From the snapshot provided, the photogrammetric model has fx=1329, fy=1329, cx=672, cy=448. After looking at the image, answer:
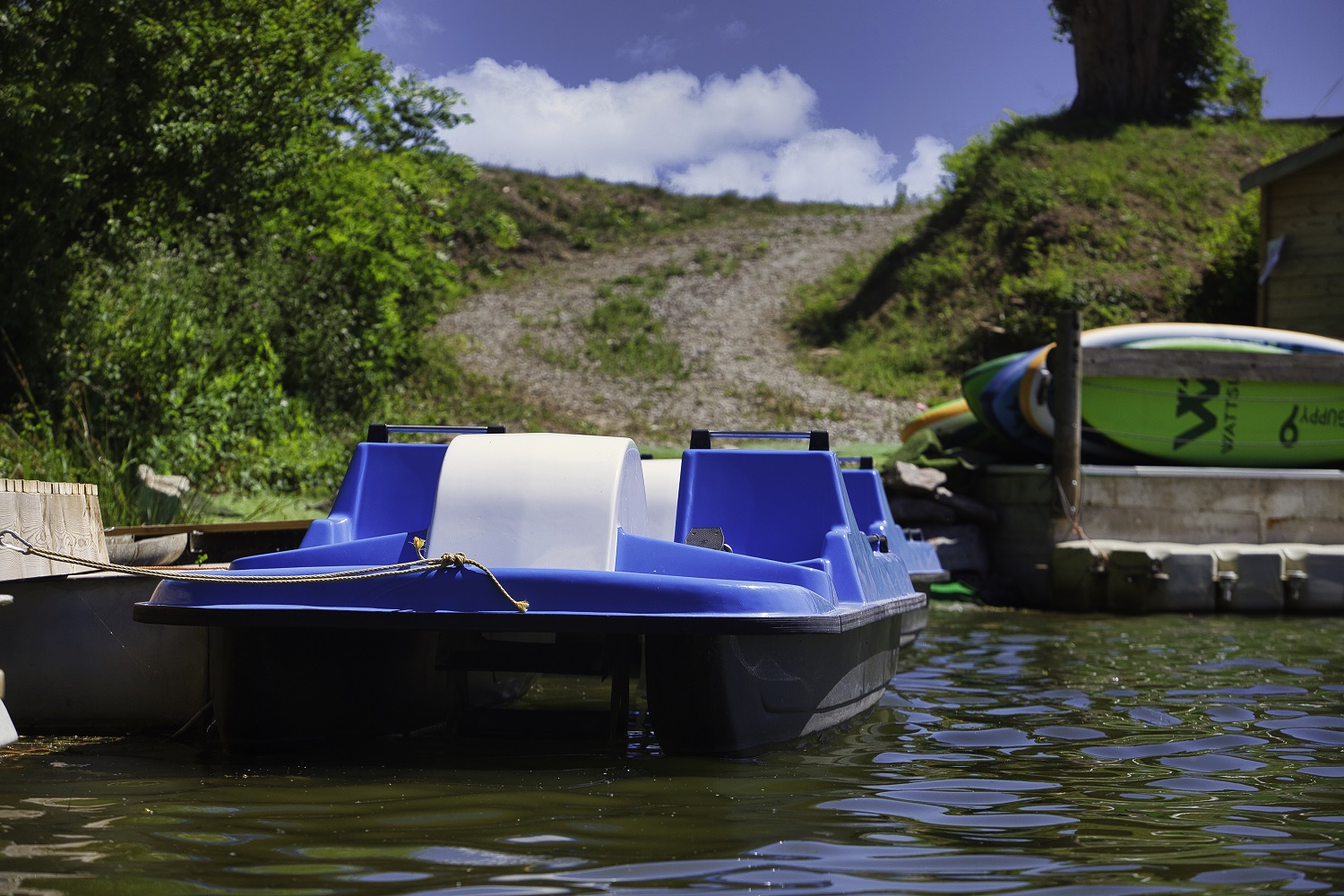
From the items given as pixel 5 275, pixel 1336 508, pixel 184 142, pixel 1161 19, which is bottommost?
pixel 1336 508

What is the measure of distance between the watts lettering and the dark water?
6815mm

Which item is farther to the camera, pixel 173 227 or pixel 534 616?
pixel 173 227

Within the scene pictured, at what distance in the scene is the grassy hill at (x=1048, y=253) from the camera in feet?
76.7

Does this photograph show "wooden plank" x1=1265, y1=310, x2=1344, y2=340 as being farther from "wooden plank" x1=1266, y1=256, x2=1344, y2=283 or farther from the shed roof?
the shed roof

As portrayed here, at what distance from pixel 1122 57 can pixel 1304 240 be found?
17.9 metres

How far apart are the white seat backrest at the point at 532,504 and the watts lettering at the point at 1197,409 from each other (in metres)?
8.88

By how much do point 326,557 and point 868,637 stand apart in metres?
2.33

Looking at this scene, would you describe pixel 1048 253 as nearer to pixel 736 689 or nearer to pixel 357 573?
pixel 736 689

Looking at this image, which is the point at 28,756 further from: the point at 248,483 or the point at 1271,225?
the point at 1271,225

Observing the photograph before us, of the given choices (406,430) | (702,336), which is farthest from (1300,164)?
(406,430)

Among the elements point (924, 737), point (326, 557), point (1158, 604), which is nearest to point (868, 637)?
point (924, 737)

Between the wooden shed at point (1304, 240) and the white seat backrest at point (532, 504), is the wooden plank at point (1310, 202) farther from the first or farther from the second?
the white seat backrest at point (532, 504)

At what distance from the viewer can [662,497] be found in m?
6.81

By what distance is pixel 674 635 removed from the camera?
4488 millimetres
